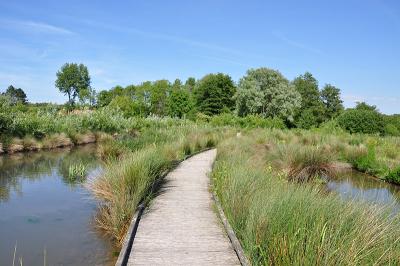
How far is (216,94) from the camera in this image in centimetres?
6228

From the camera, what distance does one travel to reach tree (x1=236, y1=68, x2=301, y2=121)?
174 feet

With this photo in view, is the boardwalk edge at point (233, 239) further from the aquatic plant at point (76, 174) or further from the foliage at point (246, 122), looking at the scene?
the foliage at point (246, 122)

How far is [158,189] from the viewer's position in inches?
355

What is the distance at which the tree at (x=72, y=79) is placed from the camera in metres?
77.8

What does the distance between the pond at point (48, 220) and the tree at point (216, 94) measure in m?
48.9

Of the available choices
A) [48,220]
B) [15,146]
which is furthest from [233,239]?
[15,146]

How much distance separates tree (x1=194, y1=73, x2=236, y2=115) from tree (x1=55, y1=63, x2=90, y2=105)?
92.6 feet

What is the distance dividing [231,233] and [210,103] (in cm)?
5661

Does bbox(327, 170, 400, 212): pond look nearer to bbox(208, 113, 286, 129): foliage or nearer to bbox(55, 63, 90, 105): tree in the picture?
bbox(208, 113, 286, 129): foliage

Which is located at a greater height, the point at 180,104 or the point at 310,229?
the point at 180,104

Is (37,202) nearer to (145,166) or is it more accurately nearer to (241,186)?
(145,166)

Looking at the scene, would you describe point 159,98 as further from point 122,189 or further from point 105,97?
point 122,189

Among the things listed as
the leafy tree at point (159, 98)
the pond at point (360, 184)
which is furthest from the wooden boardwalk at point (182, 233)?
Answer: the leafy tree at point (159, 98)

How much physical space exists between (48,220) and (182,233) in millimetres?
3411
